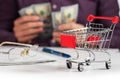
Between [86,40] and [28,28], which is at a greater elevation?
[86,40]

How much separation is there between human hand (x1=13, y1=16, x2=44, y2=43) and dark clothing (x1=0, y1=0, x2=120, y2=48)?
5cm

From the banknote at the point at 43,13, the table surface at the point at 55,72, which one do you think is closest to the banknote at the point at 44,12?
the banknote at the point at 43,13

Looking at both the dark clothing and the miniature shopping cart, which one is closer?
the miniature shopping cart

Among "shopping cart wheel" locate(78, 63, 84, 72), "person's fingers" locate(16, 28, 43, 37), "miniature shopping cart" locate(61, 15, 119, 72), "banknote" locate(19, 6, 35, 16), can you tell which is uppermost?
"miniature shopping cart" locate(61, 15, 119, 72)

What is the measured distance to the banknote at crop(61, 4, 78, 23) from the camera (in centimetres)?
132

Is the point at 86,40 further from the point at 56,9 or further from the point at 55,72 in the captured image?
the point at 56,9

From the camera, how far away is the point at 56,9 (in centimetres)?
134

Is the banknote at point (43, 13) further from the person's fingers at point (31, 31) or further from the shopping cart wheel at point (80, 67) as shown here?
the shopping cart wheel at point (80, 67)

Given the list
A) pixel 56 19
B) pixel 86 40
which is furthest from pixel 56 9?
pixel 86 40

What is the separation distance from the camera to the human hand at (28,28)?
1271mm

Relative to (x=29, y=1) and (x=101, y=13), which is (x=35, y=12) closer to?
(x=29, y=1)

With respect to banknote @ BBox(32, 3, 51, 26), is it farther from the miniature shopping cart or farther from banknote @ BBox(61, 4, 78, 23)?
the miniature shopping cart

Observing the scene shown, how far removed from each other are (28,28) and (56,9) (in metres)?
0.15

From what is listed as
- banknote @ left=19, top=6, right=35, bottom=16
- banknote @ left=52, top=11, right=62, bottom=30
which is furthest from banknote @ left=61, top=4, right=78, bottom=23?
banknote @ left=19, top=6, right=35, bottom=16
